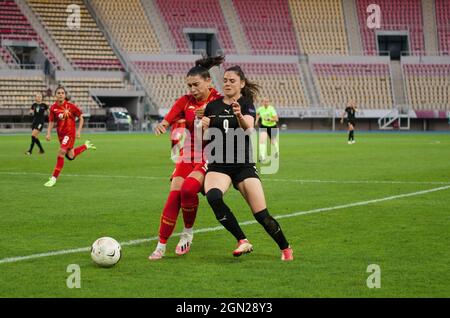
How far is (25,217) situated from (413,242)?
5.75 m

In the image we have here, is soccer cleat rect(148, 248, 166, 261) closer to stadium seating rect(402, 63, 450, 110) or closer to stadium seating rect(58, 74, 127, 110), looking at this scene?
stadium seating rect(58, 74, 127, 110)

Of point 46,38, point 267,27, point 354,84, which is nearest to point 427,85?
point 354,84

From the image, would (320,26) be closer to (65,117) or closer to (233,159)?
(65,117)

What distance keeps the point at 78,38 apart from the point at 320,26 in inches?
792

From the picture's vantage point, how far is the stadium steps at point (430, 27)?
68.9m

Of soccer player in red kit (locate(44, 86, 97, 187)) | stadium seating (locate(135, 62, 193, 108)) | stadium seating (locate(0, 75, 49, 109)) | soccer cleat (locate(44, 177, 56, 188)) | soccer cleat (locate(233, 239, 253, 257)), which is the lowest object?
soccer cleat (locate(233, 239, 253, 257))

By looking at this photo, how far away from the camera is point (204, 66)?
9906mm

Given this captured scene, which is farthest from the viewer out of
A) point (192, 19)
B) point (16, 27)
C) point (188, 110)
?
point (192, 19)

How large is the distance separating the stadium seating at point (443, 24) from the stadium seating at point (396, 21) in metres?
1.44

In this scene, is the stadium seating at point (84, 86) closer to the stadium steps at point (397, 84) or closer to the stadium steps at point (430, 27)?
the stadium steps at point (397, 84)

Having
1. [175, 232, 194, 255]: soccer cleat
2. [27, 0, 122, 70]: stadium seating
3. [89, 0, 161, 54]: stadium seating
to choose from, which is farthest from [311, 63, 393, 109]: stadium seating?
[175, 232, 194, 255]: soccer cleat

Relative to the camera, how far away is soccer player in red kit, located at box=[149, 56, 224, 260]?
9562 mm

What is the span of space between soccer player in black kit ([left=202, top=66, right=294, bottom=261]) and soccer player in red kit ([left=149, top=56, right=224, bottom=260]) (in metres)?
0.30

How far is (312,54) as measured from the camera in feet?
221
